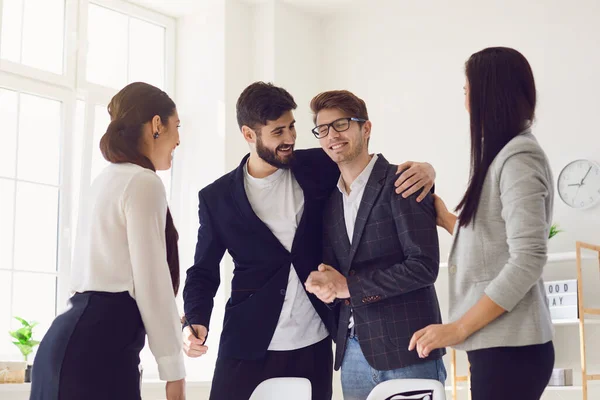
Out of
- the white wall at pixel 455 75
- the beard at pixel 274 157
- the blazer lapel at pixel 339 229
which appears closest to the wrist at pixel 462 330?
the blazer lapel at pixel 339 229

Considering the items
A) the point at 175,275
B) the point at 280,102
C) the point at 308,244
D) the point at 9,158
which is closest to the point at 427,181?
the point at 308,244

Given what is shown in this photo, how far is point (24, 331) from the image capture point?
13.1 ft

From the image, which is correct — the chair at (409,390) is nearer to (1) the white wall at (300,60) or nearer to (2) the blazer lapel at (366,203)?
(2) the blazer lapel at (366,203)

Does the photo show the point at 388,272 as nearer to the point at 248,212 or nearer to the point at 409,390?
the point at 409,390

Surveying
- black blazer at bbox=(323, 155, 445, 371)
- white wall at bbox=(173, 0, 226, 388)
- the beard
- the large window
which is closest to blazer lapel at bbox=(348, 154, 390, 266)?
black blazer at bbox=(323, 155, 445, 371)

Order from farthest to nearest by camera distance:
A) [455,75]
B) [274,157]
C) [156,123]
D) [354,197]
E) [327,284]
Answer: [455,75]
[274,157]
[354,197]
[327,284]
[156,123]

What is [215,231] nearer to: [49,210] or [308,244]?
[308,244]

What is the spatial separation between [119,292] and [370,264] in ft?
2.78

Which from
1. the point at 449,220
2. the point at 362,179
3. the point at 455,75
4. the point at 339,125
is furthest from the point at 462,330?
the point at 455,75

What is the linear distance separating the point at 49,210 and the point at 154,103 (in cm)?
278

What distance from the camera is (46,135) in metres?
4.58

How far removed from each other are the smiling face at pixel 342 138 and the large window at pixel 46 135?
2487 millimetres

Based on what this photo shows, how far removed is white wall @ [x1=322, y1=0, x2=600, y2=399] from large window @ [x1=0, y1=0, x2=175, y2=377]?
5.96 ft

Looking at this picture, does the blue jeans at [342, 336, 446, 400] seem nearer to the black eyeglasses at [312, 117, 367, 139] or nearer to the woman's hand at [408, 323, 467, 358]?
the woman's hand at [408, 323, 467, 358]
